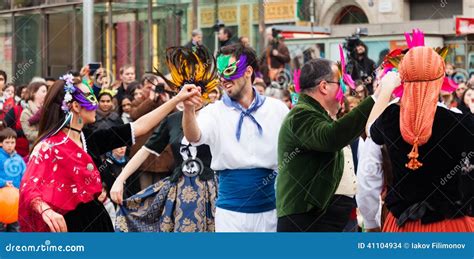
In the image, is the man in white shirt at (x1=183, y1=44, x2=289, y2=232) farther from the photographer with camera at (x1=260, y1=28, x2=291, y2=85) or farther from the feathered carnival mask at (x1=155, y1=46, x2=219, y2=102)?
the photographer with camera at (x1=260, y1=28, x2=291, y2=85)

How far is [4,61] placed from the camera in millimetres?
22125

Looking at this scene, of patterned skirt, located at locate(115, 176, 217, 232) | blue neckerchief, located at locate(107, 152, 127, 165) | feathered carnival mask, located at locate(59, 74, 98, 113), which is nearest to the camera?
feathered carnival mask, located at locate(59, 74, 98, 113)

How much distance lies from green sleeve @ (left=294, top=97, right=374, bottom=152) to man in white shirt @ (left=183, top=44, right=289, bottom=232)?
78 centimetres

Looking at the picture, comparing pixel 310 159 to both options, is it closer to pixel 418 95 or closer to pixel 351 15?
pixel 418 95

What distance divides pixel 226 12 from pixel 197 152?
10.4 m

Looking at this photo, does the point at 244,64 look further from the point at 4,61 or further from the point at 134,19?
the point at 4,61

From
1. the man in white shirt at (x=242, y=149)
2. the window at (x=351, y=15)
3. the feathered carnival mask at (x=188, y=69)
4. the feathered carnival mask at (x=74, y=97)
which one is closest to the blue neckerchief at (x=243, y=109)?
the man in white shirt at (x=242, y=149)

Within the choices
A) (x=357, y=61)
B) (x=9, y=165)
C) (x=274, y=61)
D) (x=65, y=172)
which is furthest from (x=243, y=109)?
(x=274, y=61)


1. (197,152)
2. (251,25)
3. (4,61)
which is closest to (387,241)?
(197,152)

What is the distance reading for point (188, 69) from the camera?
6.50 meters

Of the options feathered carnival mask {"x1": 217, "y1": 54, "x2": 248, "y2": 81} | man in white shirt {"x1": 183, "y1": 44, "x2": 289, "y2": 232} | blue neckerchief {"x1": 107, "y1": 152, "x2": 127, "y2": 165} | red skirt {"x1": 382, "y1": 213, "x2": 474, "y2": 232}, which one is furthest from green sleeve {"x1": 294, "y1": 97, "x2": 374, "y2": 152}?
blue neckerchief {"x1": 107, "y1": 152, "x2": 127, "y2": 165}

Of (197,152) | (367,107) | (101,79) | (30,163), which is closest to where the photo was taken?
(367,107)

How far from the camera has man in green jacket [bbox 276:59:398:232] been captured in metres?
6.23

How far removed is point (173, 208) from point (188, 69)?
9.20ft
